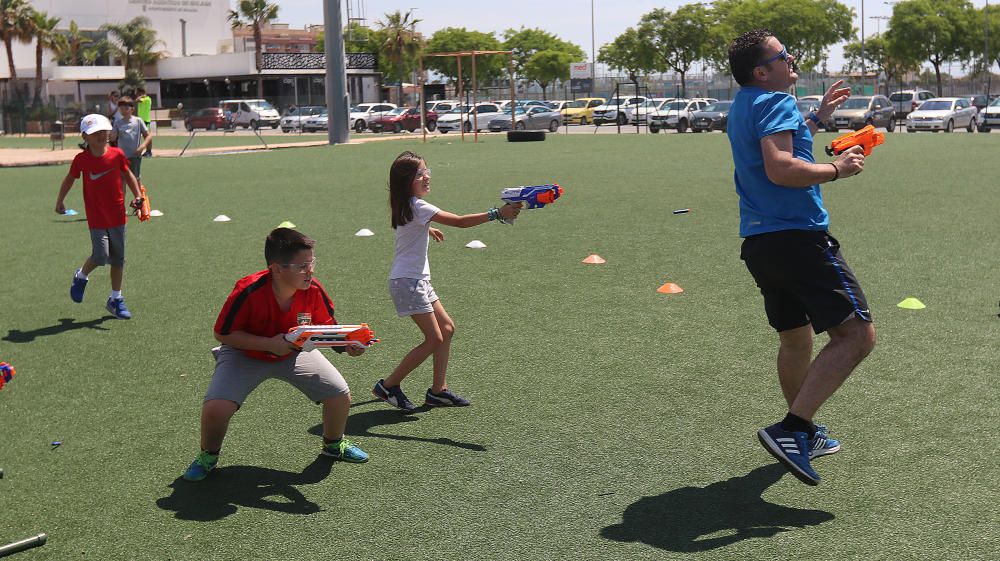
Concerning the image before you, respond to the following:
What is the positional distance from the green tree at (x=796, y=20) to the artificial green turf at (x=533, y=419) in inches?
3029

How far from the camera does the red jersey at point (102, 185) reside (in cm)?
866

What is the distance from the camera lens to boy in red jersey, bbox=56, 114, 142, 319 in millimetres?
8633

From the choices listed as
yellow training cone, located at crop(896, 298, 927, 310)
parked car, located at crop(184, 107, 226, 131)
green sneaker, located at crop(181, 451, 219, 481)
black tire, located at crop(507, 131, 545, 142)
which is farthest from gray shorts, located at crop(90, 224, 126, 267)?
parked car, located at crop(184, 107, 226, 131)

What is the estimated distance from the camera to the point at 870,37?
12050cm

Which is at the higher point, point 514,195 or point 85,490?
point 514,195

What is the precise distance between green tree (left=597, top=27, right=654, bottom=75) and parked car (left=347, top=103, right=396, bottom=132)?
113 feet

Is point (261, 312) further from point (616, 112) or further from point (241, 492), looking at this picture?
point (616, 112)

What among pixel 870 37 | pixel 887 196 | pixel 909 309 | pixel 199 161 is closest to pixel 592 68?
pixel 870 37

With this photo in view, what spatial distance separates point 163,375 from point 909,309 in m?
5.36

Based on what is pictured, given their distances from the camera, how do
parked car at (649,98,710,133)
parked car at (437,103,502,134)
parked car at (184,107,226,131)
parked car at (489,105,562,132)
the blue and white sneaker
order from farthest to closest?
parked car at (184,107,226,131) → parked car at (437,103,502,134) → parked car at (489,105,562,132) → parked car at (649,98,710,133) → the blue and white sneaker

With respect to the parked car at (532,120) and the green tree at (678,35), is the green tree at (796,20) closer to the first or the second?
the green tree at (678,35)

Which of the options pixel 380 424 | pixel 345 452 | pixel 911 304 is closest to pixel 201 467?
pixel 345 452

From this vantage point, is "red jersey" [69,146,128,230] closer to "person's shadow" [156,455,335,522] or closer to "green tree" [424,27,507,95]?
"person's shadow" [156,455,335,522]

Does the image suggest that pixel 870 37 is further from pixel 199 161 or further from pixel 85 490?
pixel 85 490
